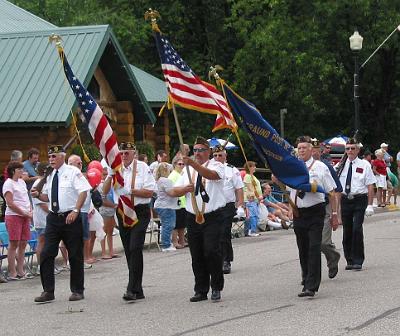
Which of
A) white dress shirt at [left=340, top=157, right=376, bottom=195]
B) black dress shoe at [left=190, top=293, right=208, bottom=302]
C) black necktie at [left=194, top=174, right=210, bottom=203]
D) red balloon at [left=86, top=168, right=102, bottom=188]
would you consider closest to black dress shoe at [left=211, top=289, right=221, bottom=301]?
black dress shoe at [left=190, top=293, right=208, bottom=302]

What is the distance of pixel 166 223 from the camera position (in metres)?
20.7

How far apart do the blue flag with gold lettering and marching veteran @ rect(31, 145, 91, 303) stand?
219 cm

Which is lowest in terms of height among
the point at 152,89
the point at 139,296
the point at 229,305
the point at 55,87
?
the point at 229,305

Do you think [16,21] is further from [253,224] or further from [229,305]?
[229,305]

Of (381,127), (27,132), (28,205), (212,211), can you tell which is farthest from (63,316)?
(381,127)

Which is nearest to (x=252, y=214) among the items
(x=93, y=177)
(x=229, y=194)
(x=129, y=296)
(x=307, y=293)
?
(x=93, y=177)

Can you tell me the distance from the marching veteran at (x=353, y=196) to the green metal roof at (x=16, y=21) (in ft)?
63.8

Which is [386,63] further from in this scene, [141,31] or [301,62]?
[141,31]

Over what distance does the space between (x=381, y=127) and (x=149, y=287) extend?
3541 centimetres

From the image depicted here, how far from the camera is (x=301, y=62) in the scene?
44.4 meters

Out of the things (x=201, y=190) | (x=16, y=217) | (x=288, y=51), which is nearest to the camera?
(x=201, y=190)

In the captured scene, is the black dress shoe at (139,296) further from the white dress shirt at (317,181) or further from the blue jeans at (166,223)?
the blue jeans at (166,223)

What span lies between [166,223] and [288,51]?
25.4 m

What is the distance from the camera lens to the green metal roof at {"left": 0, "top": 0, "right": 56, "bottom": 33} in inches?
1347
